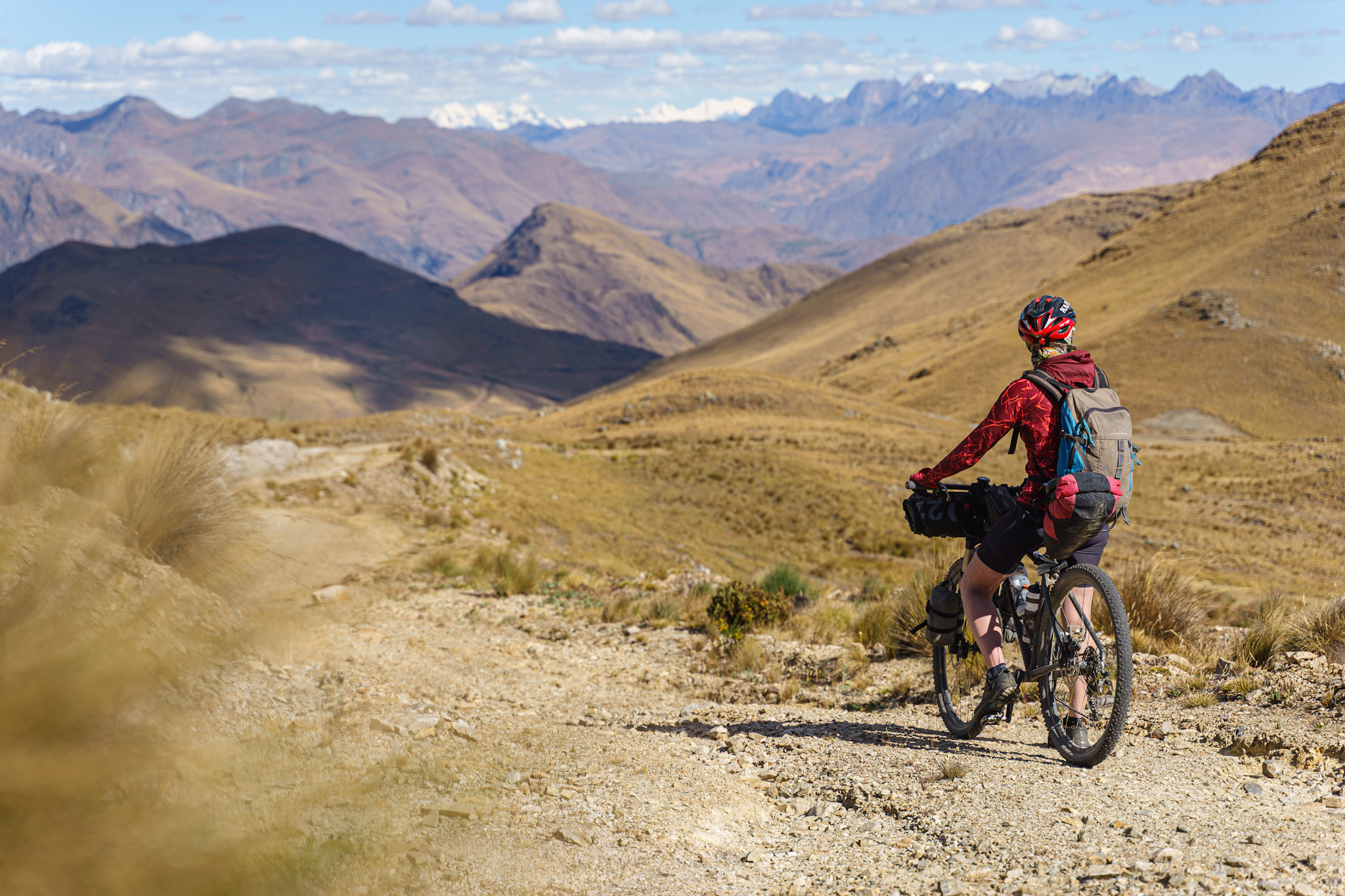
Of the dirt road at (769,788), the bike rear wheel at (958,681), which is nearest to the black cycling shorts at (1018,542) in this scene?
the bike rear wheel at (958,681)

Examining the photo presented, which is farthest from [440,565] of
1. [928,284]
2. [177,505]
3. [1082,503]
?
[928,284]

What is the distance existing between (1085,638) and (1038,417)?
124 cm

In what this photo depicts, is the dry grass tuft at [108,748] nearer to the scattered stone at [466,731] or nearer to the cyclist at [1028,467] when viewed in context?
the scattered stone at [466,731]

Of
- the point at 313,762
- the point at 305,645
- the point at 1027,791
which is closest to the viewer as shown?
the point at 313,762

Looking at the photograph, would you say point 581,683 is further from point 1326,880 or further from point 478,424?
point 478,424

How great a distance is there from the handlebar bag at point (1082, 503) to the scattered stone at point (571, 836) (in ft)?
9.33

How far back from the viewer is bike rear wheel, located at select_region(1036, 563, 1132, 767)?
177 inches

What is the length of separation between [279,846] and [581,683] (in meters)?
5.57

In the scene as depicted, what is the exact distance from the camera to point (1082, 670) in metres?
4.74

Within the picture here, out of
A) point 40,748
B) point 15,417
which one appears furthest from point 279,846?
point 15,417

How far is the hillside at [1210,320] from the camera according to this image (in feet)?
192

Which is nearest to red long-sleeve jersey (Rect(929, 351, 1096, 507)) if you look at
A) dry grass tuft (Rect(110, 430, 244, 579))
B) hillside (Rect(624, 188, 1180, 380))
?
dry grass tuft (Rect(110, 430, 244, 579))

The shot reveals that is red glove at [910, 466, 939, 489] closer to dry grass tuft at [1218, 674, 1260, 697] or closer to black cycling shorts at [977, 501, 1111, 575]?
black cycling shorts at [977, 501, 1111, 575]

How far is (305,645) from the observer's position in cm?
354
